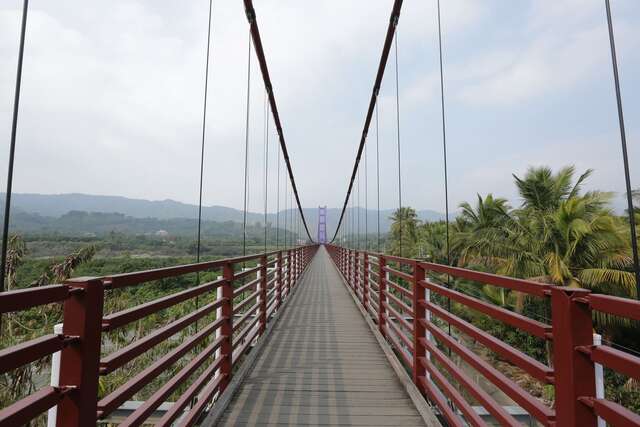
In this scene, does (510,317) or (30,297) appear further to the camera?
(510,317)

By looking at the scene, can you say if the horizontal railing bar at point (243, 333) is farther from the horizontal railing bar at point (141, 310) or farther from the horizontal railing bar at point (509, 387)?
the horizontal railing bar at point (509, 387)

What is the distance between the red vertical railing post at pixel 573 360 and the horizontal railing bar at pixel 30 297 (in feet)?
4.66

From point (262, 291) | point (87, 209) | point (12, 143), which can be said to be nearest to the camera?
point (12, 143)

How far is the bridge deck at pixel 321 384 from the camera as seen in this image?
2.09 m

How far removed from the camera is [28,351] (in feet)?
2.72

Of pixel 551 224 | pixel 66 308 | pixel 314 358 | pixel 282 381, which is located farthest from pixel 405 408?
pixel 551 224

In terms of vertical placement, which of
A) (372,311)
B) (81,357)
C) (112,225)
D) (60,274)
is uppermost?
(112,225)

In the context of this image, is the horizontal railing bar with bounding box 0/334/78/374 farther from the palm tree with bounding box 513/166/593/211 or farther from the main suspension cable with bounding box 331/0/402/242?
the palm tree with bounding box 513/166/593/211

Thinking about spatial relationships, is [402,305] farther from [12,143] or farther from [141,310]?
[12,143]

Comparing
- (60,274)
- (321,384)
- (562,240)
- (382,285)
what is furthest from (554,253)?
(60,274)

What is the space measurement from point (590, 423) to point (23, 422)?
1447 mm

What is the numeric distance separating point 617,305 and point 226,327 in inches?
81.8

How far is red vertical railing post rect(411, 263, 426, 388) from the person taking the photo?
7.65 ft

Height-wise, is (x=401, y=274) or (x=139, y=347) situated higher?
(x=401, y=274)
